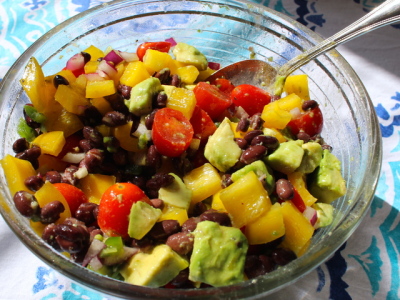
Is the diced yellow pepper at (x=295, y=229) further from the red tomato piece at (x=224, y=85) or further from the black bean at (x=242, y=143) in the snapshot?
the red tomato piece at (x=224, y=85)

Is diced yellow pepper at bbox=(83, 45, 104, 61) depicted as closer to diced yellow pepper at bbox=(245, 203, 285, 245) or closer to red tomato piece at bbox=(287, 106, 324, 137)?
red tomato piece at bbox=(287, 106, 324, 137)

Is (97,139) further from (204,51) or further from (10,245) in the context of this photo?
(204,51)

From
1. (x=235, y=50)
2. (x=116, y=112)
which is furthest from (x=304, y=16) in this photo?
(x=116, y=112)

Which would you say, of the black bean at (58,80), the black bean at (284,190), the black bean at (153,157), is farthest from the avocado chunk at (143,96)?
the black bean at (284,190)

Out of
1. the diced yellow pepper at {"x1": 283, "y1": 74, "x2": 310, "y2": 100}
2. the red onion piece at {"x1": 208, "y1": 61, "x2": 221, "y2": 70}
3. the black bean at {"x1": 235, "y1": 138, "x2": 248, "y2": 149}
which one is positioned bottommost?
the black bean at {"x1": 235, "y1": 138, "x2": 248, "y2": 149}

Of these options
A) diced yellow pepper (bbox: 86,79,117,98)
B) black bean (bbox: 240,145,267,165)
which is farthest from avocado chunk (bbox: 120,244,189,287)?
diced yellow pepper (bbox: 86,79,117,98)

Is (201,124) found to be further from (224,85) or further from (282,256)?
(282,256)
